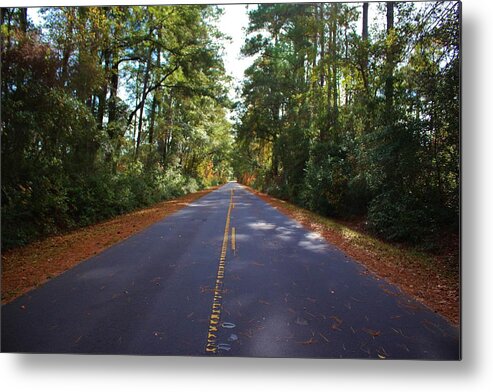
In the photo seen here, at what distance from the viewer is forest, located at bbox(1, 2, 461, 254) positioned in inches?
168

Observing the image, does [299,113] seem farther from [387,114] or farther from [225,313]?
[225,313]

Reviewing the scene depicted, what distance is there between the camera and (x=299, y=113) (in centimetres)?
1702

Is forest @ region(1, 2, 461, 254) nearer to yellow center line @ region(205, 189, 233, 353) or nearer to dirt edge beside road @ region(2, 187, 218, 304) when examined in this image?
dirt edge beside road @ region(2, 187, 218, 304)

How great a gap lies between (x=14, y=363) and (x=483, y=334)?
4.88m

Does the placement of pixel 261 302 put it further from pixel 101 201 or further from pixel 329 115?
pixel 329 115

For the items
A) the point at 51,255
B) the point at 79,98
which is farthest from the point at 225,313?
the point at 79,98

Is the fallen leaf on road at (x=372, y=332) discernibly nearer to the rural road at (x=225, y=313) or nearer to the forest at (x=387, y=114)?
the rural road at (x=225, y=313)

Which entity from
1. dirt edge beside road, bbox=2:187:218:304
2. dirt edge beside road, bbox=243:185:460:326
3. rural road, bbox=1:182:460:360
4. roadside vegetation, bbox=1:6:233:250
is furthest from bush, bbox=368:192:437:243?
dirt edge beside road, bbox=2:187:218:304

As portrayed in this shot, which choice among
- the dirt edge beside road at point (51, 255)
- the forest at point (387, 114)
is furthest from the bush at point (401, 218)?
the dirt edge beside road at point (51, 255)

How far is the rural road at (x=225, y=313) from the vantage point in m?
2.54

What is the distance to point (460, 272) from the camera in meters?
3.13

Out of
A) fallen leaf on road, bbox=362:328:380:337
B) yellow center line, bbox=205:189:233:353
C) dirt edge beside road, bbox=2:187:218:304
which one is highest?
dirt edge beside road, bbox=2:187:218:304

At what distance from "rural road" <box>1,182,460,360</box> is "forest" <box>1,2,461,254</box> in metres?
1.73

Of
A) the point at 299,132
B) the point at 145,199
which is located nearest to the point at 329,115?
the point at 299,132
